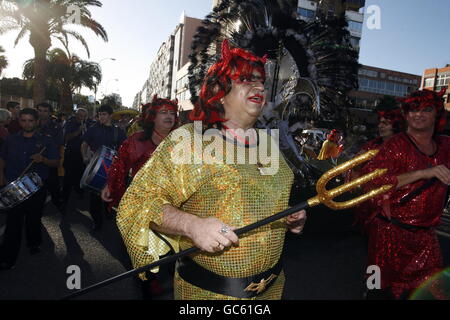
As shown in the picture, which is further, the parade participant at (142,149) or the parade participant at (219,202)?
the parade participant at (142,149)

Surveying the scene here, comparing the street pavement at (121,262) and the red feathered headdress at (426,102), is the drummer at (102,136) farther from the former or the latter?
the red feathered headdress at (426,102)

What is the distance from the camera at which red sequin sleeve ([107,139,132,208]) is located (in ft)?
12.2

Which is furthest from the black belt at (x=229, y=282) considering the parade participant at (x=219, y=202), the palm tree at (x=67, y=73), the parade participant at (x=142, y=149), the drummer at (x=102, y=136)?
the palm tree at (x=67, y=73)

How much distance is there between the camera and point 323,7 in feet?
15.9

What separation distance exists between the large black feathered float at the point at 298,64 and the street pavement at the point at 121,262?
46.0 inches

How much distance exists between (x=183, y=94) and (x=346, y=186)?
199 feet

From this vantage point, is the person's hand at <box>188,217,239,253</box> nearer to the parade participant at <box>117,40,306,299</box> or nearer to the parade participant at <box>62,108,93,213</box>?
the parade participant at <box>117,40,306,299</box>

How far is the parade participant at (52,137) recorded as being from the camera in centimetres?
481

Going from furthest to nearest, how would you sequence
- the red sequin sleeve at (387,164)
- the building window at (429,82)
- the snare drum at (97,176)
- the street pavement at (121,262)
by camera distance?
the building window at (429,82) < the snare drum at (97,176) < the street pavement at (121,262) < the red sequin sleeve at (387,164)

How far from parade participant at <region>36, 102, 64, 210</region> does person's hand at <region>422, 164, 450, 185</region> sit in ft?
14.7

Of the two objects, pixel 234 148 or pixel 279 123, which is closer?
pixel 234 148

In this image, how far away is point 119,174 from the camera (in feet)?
12.4
